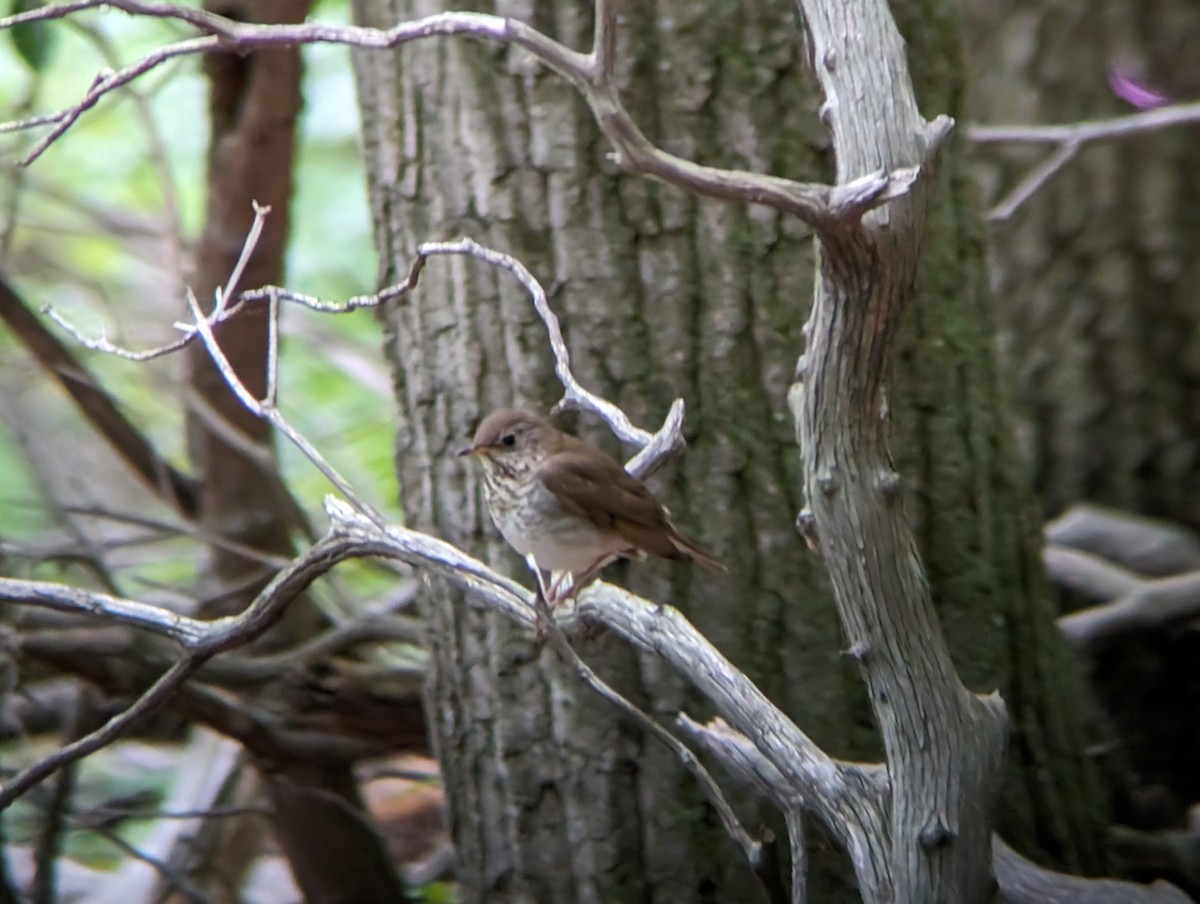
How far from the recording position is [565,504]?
9.16 ft

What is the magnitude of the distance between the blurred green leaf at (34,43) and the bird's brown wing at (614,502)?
1573mm

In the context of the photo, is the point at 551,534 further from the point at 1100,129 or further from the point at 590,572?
the point at 1100,129

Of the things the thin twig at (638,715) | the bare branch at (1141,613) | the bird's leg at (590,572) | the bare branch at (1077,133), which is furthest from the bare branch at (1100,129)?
the thin twig at (638,715)

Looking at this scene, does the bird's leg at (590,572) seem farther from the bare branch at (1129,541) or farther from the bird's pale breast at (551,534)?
the bare branch at (1129,541)

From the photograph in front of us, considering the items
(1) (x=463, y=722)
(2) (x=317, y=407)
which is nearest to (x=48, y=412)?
(2) (x=317, y=407)

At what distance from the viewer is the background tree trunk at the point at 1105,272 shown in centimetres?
474

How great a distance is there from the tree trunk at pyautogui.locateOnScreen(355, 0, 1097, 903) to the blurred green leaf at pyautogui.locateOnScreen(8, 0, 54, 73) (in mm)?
762

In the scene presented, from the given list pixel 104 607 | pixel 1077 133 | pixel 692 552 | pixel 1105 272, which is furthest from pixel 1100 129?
pixel 104 607

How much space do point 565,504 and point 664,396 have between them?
36 centimetres

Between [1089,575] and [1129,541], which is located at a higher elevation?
[1129,541]

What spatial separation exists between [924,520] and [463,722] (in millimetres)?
1085

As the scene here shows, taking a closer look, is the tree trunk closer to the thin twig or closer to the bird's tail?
the bird's tail

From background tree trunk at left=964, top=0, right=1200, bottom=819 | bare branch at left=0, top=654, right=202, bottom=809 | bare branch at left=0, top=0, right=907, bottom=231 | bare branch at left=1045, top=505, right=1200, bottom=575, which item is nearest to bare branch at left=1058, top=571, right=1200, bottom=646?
bare branch at left=1045, top=505, right=1200, bottom=575

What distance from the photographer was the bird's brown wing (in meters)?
2.71
